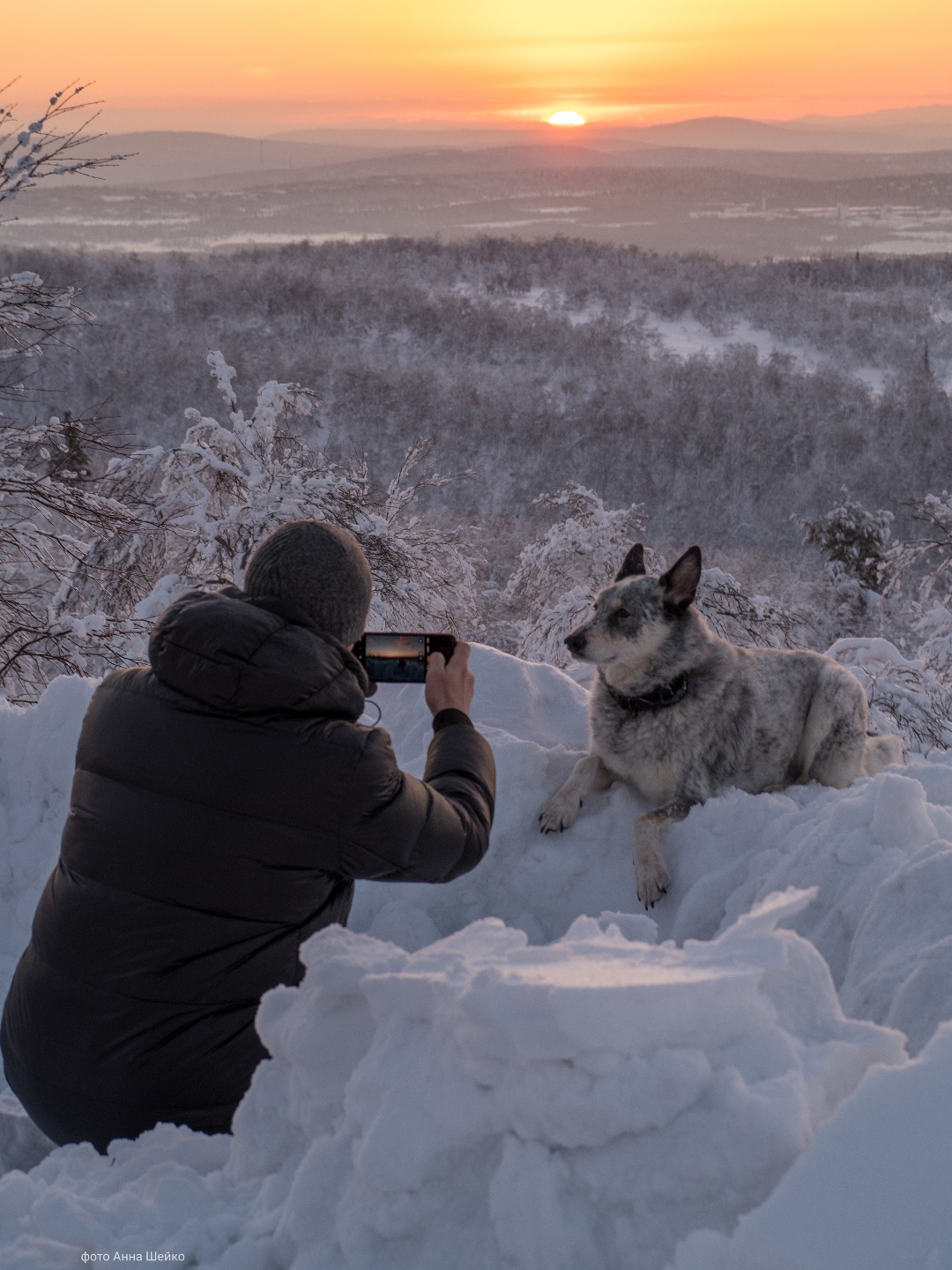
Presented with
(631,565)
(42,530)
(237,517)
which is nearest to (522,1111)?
(631,565)

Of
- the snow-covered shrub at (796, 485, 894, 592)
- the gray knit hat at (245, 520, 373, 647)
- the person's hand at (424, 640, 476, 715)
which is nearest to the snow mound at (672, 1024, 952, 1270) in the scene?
the gray knit hat at (245, 520, 373, 647)

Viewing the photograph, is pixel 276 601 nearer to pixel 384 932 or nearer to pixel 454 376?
pixel 384 932

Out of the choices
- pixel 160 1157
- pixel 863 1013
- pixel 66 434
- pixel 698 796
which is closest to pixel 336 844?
pixel 160 1157

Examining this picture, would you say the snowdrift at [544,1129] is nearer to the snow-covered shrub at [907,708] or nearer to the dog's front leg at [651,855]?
the dog's front leg at [651,855]

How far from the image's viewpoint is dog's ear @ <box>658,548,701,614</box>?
4203mm

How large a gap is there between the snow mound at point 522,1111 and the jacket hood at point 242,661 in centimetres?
65

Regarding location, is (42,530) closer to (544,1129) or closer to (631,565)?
(631,565)

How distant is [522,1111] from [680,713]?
2.97 metres

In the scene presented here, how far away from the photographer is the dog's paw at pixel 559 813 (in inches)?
164

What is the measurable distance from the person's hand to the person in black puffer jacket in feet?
2.01

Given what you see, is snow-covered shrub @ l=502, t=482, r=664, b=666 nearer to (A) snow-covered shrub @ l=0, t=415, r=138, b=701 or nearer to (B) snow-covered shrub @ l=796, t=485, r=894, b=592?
(B) snow-covered shrub @ l=796, t=485, r=894, b=592

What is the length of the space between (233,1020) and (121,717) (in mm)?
907

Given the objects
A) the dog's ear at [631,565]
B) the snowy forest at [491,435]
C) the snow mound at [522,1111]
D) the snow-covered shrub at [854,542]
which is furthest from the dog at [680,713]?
the snow-covered shrub at [854,542]

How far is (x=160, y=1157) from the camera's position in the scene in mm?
2039
